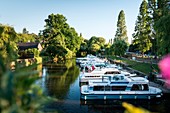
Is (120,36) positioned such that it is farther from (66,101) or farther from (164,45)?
(66,101)

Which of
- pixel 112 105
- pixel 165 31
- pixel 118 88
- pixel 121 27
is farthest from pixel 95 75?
pixel 121 27

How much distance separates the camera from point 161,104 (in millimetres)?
19500

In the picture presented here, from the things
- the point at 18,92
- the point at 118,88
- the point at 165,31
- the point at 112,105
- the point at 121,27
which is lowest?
the point at 112,105

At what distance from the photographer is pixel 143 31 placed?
177 ft

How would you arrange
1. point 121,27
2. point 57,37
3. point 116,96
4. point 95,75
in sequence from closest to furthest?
point 116,96, point 95,75, point 57,37, point 121,27

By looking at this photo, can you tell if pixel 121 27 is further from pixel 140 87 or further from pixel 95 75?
pixel 140 87

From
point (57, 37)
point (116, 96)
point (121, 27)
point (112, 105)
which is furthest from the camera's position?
point (121, 27)

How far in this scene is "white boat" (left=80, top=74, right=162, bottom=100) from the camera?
20.8 meters

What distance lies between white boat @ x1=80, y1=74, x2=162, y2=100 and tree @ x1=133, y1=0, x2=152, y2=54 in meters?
30.6

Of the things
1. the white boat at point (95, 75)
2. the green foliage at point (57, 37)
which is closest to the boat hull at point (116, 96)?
the white boat at point (95, 75)

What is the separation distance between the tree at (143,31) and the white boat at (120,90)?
30.6 meters

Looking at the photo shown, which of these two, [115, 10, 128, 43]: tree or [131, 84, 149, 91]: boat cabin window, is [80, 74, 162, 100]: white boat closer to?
[131, 84, 149, 91]: boat cabin window

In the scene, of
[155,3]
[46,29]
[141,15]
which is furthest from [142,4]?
[46,29]

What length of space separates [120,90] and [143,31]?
34.9m
